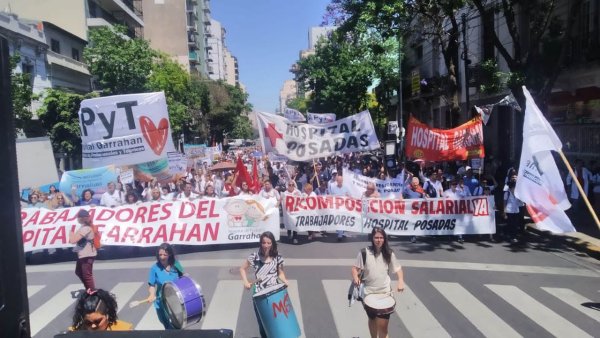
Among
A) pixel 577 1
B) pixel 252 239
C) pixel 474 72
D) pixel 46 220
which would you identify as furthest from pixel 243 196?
pixel 474 72

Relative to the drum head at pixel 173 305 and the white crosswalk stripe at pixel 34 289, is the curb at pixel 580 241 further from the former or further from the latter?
the white crosswalk stripe at pixel 34 289

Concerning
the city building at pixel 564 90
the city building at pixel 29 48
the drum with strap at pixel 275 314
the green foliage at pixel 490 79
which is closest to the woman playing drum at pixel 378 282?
the drum with strap at pixel 275 314

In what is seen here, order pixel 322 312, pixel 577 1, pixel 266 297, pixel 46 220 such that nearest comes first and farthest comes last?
pixel 266 297 < pixel 322 312 < pixel 46 220 < pixel 577 1

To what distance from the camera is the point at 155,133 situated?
38.9ft

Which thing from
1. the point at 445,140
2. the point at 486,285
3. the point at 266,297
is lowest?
the point at 486,285

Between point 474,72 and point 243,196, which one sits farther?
point 474,72

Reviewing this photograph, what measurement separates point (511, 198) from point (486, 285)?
14.4ft

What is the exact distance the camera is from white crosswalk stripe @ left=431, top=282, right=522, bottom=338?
21.0 feet

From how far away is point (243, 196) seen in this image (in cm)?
1216

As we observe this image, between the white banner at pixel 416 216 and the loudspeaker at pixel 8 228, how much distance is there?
10508mm

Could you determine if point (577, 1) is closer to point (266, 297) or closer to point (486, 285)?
point (486, 285)

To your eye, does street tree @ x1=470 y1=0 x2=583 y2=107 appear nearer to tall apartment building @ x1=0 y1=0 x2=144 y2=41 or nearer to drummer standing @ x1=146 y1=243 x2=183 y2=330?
drummer standing @ x1=146 y1=243 x2=183 y2=330

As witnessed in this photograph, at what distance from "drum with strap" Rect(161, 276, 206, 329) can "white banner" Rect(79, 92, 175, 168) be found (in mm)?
7985

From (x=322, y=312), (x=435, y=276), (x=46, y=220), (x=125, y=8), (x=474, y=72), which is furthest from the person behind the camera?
(x=125, y=8)
